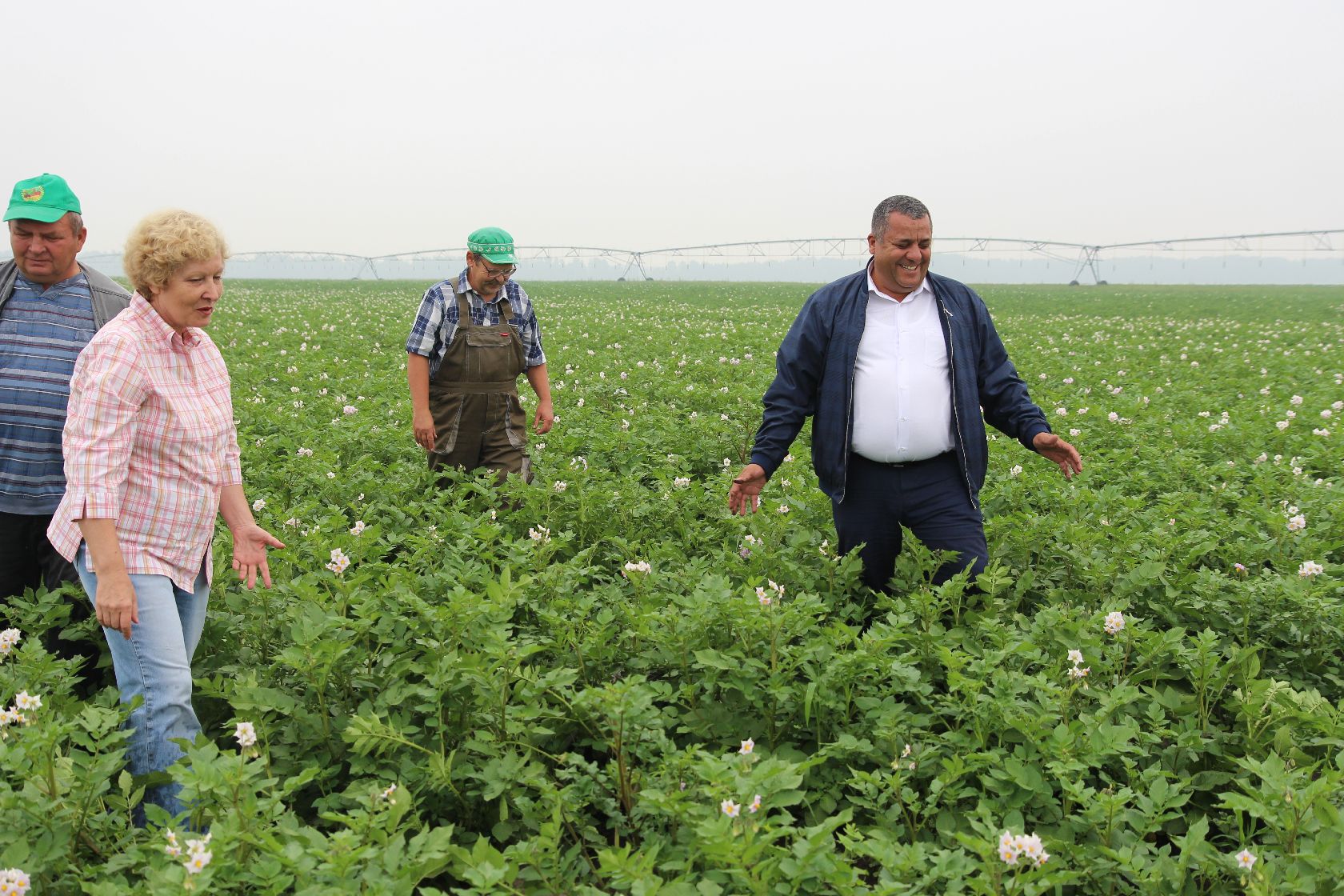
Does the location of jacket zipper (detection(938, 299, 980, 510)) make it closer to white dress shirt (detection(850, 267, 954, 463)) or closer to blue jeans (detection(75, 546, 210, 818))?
white dress shirt (detection(850, 267, 954, 463))

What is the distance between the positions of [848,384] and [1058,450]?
0.95m

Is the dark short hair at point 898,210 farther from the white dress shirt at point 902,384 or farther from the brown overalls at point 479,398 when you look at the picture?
the brown overalls at point 479,398

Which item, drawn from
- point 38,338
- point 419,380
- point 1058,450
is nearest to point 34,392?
point 38,338

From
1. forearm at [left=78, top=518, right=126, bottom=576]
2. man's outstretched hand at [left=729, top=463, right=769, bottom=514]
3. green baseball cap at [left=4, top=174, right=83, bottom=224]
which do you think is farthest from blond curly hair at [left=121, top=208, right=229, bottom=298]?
man's outstretched hand at [left=729, top=463, right=769, bottom=514]

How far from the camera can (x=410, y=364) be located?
5.24 metres

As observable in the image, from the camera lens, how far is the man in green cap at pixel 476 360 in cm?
513

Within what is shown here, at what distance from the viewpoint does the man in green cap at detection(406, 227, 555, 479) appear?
513cm

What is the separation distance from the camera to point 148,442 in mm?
2766

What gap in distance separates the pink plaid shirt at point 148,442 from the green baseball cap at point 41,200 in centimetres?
84

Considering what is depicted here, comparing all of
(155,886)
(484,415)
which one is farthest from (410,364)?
(155,886)

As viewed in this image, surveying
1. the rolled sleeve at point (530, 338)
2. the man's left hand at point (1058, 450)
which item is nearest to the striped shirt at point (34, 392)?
the rolled sleeve at point (530, 338)

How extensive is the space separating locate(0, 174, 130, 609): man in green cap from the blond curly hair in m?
0.89

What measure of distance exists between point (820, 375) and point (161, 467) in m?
2.61

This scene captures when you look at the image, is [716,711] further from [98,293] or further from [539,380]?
[539,380]
